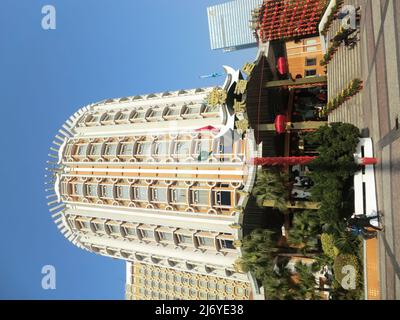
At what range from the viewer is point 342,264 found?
102ft

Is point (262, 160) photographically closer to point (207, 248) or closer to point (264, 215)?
point (264, 215)

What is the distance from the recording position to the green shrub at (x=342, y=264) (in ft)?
97.5

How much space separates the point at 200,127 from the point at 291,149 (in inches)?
404

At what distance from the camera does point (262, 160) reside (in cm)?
4069

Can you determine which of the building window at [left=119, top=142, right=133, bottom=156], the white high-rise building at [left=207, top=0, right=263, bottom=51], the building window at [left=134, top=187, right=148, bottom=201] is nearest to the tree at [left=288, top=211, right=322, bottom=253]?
the building window at [left=134, top=187, right=148, bottom=201]

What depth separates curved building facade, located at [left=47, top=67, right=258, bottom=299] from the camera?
145 ft

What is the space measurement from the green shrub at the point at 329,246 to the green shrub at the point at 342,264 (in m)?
0.57

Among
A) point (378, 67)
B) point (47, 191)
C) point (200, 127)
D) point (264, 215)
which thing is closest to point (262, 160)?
point (264, 215)

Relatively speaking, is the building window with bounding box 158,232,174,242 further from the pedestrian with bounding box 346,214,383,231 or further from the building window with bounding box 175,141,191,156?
the pedestrian with bounding box 346,214,383,231

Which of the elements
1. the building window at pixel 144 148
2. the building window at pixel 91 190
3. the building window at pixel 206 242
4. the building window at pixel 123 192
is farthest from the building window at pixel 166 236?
the building window at pixel 91 190

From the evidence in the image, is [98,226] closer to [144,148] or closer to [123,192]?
[123,192]

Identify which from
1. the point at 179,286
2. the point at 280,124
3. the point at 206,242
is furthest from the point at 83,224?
the point at 280,124

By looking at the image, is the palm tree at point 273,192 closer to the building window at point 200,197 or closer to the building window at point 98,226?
the building window at point 200,197

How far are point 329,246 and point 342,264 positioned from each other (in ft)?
6.11
